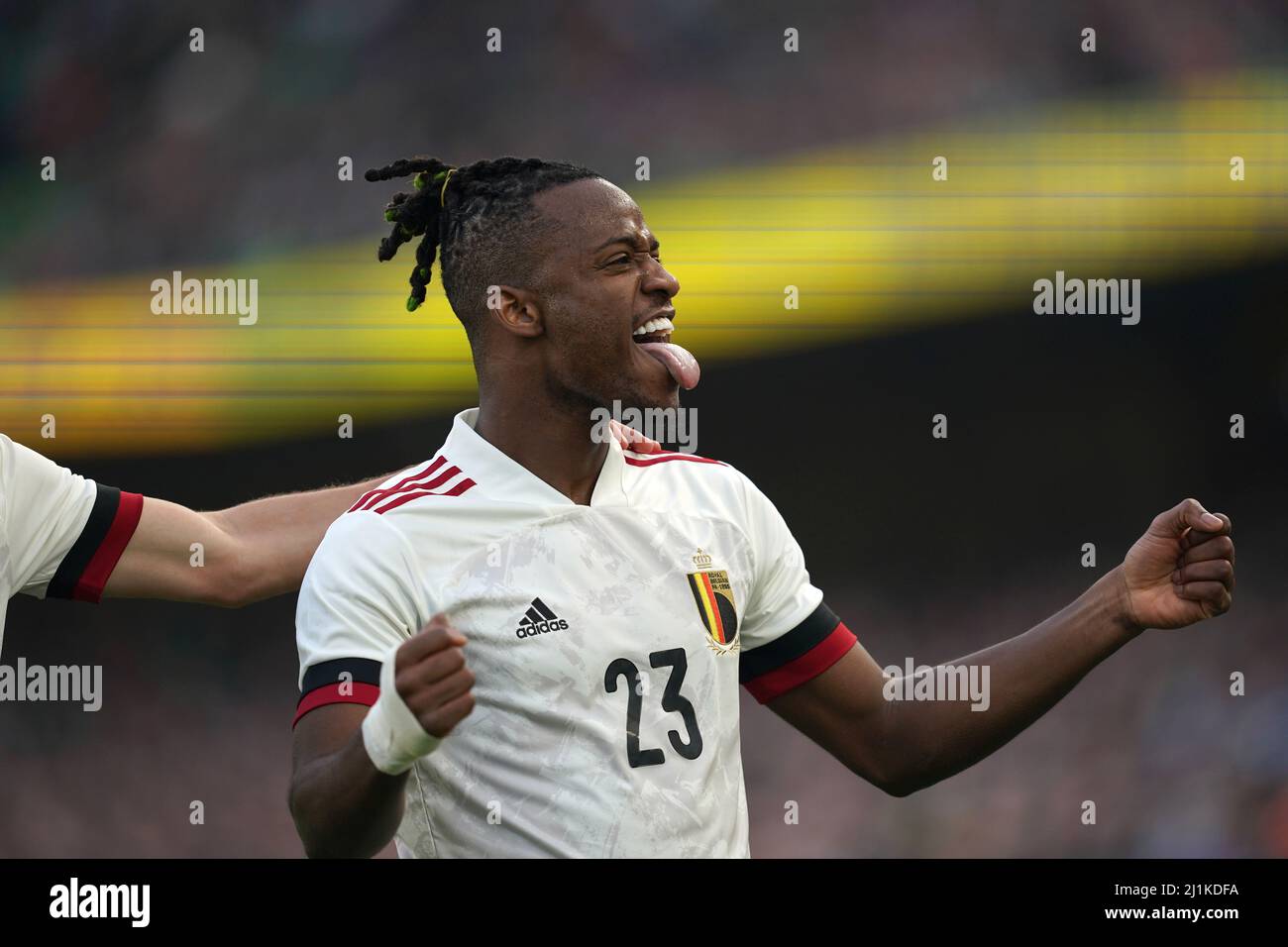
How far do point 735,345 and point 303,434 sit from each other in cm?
147

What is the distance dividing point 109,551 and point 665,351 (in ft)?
4.19

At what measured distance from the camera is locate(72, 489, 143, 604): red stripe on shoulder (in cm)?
338

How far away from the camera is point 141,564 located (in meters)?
3.49

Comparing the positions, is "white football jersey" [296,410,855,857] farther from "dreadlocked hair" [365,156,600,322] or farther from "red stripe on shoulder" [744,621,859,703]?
"dreadlocked hair" [365,156,600,322]

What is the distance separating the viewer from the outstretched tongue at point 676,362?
10.00 feet

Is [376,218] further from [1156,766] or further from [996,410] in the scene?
[1156,766]

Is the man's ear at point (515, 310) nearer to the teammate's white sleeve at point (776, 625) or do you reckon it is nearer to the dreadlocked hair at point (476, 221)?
the dreadlocked hair at point (476, 221)

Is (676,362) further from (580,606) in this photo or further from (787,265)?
(787,265)

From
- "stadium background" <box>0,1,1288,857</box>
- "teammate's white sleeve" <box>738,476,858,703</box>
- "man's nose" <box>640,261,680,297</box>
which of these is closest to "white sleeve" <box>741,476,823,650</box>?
"teammate's white sleeve" <box>738,476,858,703</box>

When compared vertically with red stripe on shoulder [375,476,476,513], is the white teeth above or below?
above

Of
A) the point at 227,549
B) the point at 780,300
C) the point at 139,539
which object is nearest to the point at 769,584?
the point at 227,549

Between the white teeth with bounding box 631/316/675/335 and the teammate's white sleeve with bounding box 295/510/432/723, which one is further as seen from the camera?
the white teeth with bounding box 631/316/675/335

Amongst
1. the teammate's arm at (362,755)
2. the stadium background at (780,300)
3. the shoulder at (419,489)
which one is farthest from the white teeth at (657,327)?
the stadium background at (780,300)

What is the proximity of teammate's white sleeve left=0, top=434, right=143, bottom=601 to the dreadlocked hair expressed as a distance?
2.65 ft
